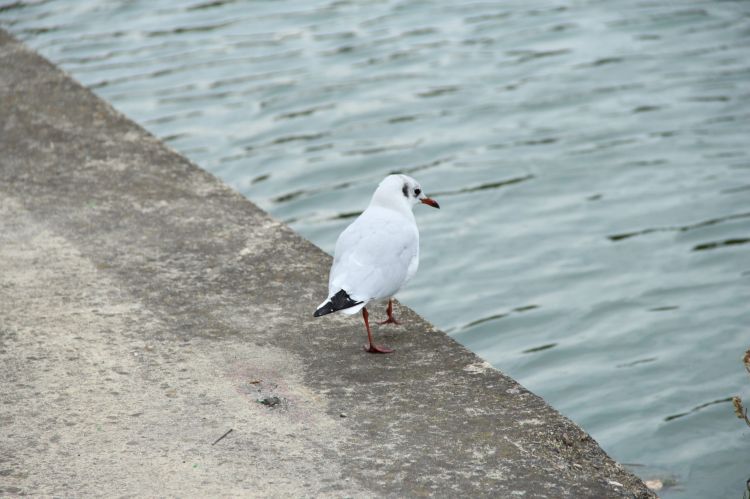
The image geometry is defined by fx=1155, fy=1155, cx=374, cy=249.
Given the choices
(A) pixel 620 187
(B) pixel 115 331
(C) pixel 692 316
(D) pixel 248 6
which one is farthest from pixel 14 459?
(D) pixel 248 6

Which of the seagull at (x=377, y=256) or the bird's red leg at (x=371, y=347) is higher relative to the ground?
the seagull at (x=377, y=256)

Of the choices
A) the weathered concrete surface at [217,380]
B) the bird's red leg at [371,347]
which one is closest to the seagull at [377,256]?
the bird's red leg at [371,347]

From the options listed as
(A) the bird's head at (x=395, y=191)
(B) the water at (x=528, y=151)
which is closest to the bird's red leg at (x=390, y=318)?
(A) the bird's head at (x=395, y=191)

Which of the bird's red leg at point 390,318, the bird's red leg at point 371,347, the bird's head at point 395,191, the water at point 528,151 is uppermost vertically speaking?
the bird's head at point 395,191

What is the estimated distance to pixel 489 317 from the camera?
21.9ft

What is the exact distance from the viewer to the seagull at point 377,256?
4090 mm

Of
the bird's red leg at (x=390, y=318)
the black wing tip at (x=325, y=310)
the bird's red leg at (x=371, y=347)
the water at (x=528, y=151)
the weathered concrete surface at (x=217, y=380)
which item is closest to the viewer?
the weathered concrete surface at (x=217, y=380)

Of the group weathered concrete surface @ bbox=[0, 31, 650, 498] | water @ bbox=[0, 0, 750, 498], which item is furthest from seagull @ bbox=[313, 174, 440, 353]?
water @ bbox=[0, 0, 750, 498]

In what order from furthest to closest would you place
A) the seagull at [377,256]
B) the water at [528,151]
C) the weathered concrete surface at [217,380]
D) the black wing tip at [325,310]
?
the water at [528,151], the seagull at [377,256], the black wing tip at [325,310], the weathered concrete surface at [217,380]

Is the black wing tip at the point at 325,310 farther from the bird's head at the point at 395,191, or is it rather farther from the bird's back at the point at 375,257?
the bird's head at the point at 395,191

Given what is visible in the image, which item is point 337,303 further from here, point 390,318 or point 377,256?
point 390,318

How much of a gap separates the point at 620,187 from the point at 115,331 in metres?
4.67

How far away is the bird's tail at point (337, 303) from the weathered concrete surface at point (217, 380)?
27 cm

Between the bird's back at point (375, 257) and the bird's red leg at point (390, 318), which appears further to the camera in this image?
the bird's red leg at point (390, 318)
